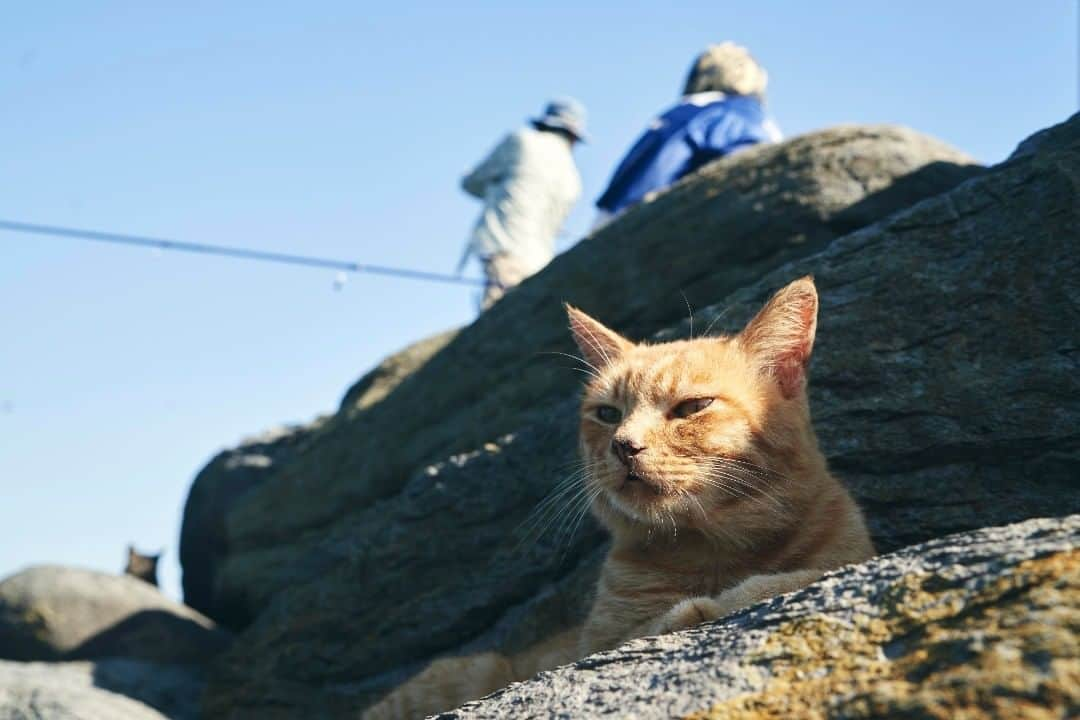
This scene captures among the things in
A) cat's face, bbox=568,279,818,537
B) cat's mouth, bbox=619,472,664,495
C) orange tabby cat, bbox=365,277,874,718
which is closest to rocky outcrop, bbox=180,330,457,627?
cat's face, bbox=568,279,818,537

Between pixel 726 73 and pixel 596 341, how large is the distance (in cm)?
460

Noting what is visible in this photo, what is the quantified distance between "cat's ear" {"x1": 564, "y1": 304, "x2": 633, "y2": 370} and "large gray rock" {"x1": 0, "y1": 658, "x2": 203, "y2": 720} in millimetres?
2730

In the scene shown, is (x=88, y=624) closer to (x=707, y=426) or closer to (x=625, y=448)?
(x=625, y=448)

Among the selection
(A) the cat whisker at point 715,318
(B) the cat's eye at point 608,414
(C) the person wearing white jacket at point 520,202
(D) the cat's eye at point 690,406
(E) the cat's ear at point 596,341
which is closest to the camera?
(D) the cat's eye at point 690,406

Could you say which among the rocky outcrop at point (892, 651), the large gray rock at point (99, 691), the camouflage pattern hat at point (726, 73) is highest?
the camouflage pattern hat at point (726, 73)

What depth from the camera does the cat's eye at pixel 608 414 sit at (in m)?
3.70

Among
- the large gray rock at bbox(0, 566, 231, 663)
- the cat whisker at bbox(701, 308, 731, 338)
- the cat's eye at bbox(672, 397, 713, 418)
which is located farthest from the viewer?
the large gray rock at bbox(0, 566, 231, 663)

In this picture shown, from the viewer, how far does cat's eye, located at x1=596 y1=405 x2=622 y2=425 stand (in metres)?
3.70

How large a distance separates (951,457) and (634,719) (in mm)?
2277

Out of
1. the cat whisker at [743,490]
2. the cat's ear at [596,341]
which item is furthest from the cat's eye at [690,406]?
the cat's ear at [596,341]

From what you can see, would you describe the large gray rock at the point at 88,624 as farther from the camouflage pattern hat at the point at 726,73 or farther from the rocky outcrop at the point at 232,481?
the camouflage pattern hat at the point at 726,73

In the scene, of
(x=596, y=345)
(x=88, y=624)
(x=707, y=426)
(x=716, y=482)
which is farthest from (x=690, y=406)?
(x=88, y=624)

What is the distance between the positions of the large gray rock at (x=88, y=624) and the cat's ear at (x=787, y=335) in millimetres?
4893

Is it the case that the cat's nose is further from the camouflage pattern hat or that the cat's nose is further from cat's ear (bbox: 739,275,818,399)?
the camouflage pattern hat
